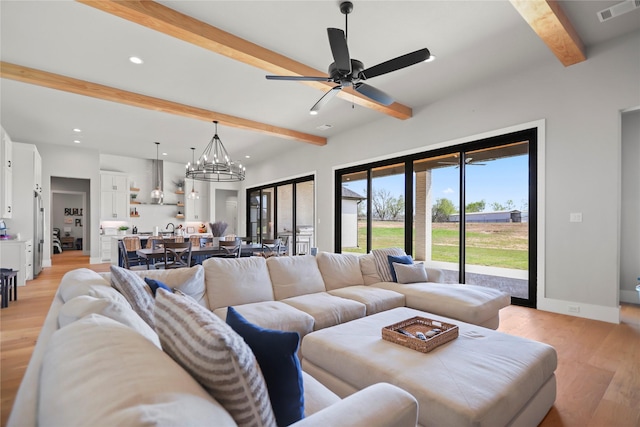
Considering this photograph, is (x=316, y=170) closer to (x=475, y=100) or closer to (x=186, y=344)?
(x=475, y=100)

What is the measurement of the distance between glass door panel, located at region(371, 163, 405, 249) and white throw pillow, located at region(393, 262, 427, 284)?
6.96 feet

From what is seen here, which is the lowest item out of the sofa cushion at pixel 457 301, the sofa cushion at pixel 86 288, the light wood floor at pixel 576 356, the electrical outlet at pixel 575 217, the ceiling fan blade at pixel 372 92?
the light wood floor at pixel 576 356

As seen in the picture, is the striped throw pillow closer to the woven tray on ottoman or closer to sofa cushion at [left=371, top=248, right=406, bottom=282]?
the woven tray on ottoman

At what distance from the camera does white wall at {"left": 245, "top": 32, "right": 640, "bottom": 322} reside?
356 cm

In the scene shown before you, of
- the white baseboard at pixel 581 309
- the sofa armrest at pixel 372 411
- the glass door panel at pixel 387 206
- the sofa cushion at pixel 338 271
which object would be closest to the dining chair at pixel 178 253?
the sofa cushion at pixel 338 271

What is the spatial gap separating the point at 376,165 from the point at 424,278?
3.15m

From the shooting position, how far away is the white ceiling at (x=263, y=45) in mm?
2930

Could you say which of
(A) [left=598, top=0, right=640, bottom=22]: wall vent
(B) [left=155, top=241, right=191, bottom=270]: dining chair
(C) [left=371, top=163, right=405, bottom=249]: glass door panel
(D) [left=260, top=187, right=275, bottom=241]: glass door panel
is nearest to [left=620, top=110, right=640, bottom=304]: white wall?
(A) [left=598, top=0, right=640, bottom=22]: wall vent

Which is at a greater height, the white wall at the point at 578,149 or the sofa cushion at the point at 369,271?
the white wall at the point at 578,149

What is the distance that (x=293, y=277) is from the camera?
3.17m

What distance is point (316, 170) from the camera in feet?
25.8

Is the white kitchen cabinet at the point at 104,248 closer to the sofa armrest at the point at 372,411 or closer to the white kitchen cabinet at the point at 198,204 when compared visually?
the white kitchen cabinet at the point at 198,204

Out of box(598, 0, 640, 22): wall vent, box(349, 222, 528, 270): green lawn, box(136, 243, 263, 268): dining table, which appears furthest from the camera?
box(136, 243, 263, 268): dining table

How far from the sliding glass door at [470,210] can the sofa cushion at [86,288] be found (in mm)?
4689
